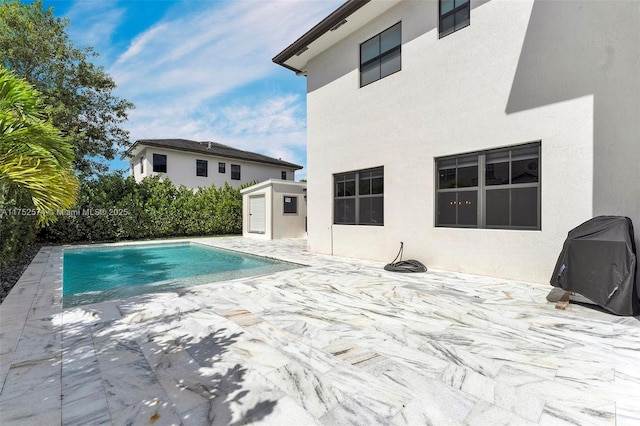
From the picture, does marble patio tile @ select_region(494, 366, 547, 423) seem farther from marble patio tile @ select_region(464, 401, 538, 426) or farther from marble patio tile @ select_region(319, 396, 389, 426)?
marble patio tile @ select_region(319, 396, 389, 426)

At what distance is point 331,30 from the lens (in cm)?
873

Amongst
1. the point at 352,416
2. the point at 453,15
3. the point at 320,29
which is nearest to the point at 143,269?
the point at 352,416

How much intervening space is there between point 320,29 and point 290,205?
9.23m

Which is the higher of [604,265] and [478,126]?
[478,126]

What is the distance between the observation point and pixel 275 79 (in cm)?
1438

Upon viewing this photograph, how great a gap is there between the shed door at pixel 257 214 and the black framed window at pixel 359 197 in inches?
288

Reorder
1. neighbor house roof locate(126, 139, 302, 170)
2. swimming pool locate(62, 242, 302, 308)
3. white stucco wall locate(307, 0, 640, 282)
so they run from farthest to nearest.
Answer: neighbor house roof locate(126, 139, 302, 170), swimming pool locate(62, 242, 302, 308), white stucco wall locate(307, 0, 640, 282)

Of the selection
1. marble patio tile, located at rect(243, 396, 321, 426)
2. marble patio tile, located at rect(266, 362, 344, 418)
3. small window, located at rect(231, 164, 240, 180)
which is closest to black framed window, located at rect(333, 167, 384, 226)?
marble patio tile, located at rect(266, 362, 344, 418)

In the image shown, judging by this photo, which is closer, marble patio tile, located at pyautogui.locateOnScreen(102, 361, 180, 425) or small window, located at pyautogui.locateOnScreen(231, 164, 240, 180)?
marble patio tile, located at pyautogui.locateOnScreen(102, 361, 180, 425)

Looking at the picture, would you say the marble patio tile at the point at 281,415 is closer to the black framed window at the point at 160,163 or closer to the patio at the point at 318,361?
the patio at the point at 318,361

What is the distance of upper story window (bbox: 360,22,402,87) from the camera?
26.4 ft

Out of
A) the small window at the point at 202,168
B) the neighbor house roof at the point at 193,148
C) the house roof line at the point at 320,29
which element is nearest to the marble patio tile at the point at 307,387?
the house roof line at the point at 320,29

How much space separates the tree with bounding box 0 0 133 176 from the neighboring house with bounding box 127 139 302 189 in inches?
84.9

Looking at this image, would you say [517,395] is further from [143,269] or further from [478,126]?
[143,269]
